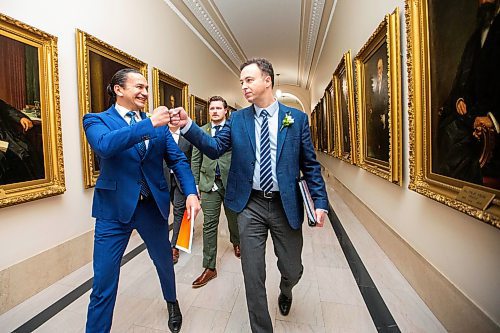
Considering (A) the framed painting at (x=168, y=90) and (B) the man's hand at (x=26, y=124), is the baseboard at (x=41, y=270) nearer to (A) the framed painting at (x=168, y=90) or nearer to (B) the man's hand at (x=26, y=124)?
(B) the man's hand at (x=26, y=124)

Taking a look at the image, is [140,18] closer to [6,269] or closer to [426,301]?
[6,269]

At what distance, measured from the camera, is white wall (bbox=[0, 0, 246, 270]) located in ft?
9.29

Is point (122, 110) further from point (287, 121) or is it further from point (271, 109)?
point (287, 121)

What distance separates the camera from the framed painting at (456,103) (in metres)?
1.55

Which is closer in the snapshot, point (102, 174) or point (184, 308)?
point (102, 174)

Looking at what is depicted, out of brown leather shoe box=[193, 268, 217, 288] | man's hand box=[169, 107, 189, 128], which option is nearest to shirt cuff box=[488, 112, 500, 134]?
man's hand box=[169, 107, 189, 128]

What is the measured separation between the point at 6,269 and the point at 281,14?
7914mm

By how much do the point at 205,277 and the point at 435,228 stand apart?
93.1 inches

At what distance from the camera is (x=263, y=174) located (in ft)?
7.06

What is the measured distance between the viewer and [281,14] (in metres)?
7.78

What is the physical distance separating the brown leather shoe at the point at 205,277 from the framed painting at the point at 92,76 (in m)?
1.90

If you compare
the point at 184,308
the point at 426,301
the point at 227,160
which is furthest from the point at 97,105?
the point at 426,301

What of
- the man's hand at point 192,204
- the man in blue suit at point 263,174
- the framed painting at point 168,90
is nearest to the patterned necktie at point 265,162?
the man in blue suit at point 263,174

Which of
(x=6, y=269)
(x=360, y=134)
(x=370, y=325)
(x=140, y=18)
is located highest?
(x=140, y=18)
